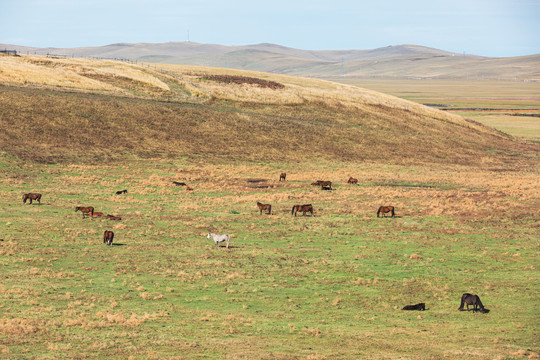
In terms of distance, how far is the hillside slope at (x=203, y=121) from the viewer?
226ft

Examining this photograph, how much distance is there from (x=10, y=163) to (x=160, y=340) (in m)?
42.7

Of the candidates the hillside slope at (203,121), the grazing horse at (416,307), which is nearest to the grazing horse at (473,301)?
the grazing horse at (416,307)

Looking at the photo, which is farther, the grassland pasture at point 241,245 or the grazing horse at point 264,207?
the grazing horse at point 264,207

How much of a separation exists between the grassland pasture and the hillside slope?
1.71 ft

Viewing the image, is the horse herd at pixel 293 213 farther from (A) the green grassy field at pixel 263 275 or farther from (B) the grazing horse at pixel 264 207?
(A) the green grassy field at pixel 263 275

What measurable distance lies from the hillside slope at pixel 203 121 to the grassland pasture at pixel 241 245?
52 centimetres


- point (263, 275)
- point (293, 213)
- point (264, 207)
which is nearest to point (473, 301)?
point (263, 275)

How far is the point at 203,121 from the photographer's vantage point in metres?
83.9

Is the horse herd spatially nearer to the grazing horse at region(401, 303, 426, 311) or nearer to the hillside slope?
the grazing horse at region(401, 303, 426, 311)

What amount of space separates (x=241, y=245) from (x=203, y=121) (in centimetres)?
5380

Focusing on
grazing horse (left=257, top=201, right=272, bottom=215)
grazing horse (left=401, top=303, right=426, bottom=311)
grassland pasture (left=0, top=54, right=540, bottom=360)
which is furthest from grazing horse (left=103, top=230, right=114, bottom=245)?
grazing horse (left=401, top=303, right=426, bottom=311)

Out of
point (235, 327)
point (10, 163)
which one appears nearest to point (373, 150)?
point (10, 163)

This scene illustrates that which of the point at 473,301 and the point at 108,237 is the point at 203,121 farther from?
the point at 473,301

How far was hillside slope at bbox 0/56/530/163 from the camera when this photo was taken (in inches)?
2712
